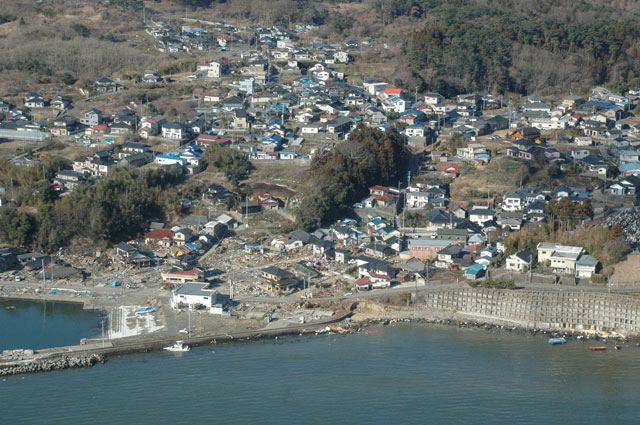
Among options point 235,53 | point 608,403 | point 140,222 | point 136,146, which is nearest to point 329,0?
point 235,53

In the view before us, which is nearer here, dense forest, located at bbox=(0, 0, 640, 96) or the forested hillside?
the forested hillside

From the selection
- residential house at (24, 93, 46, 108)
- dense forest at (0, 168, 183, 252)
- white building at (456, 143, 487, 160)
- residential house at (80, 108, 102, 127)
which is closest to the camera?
dense forest at (0, 168, 183, 252)

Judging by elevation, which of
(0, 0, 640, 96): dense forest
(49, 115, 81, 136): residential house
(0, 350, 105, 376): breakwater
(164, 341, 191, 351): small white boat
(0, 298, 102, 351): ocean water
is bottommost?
(0, 298, 102, 351): ocean water

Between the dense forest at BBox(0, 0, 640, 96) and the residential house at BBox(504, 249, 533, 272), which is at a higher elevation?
the dense forest at BBox(0, 0, 640, 96)

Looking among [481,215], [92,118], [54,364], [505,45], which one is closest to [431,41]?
[505,45]

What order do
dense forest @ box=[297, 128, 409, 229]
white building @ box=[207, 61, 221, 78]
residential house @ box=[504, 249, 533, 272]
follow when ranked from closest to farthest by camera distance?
residential house @ box=[504, 249, 533, 272] < dense forest @ box=[297, 128, 409, 229] < white building @ box=[207, 61, 221, 78]

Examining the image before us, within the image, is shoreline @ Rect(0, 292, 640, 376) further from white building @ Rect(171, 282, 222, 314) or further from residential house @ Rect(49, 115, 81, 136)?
residential house @ Rect(49, 115, 81, 136)

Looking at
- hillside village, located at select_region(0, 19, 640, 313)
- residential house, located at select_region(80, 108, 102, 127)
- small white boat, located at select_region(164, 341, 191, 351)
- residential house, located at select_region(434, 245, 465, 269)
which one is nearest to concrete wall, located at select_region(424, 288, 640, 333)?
hillside village, located at select_region(0, 19, 640, 313)
